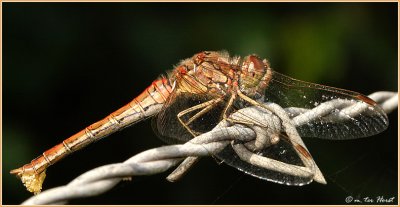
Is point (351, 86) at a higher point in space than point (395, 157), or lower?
higher

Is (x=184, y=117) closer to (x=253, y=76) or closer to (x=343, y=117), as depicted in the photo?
(x=253, y=76)

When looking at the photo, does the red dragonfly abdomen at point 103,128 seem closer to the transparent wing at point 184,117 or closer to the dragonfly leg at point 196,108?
the transparent wing at point 184,117

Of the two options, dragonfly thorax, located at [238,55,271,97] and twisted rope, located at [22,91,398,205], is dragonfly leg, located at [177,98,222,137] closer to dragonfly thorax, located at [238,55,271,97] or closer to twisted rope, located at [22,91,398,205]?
dragonfly thorax, located at [238,55,271,97]

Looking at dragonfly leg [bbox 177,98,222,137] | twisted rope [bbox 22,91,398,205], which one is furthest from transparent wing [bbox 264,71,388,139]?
twisted rope [bbox 22,91,398,205]

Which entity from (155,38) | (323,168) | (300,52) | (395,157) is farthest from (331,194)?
(155,38)

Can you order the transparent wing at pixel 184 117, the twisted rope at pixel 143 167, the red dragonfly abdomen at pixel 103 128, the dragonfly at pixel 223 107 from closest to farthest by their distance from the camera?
the twisted rope at pixel 143 167 → the dragonfly at pixel 223 107 → the transparent wing at pixel 184 117 → the red dragonfly abdomen at pixel 103 128

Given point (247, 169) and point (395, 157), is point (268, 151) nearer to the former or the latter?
point (247, 169)

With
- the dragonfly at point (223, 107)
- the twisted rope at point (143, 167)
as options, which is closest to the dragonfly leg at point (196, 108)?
the dragonfly at point (223, 107)

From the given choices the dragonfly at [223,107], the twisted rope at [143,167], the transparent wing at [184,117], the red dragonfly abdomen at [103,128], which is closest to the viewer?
the twisted rope at [143,167]
